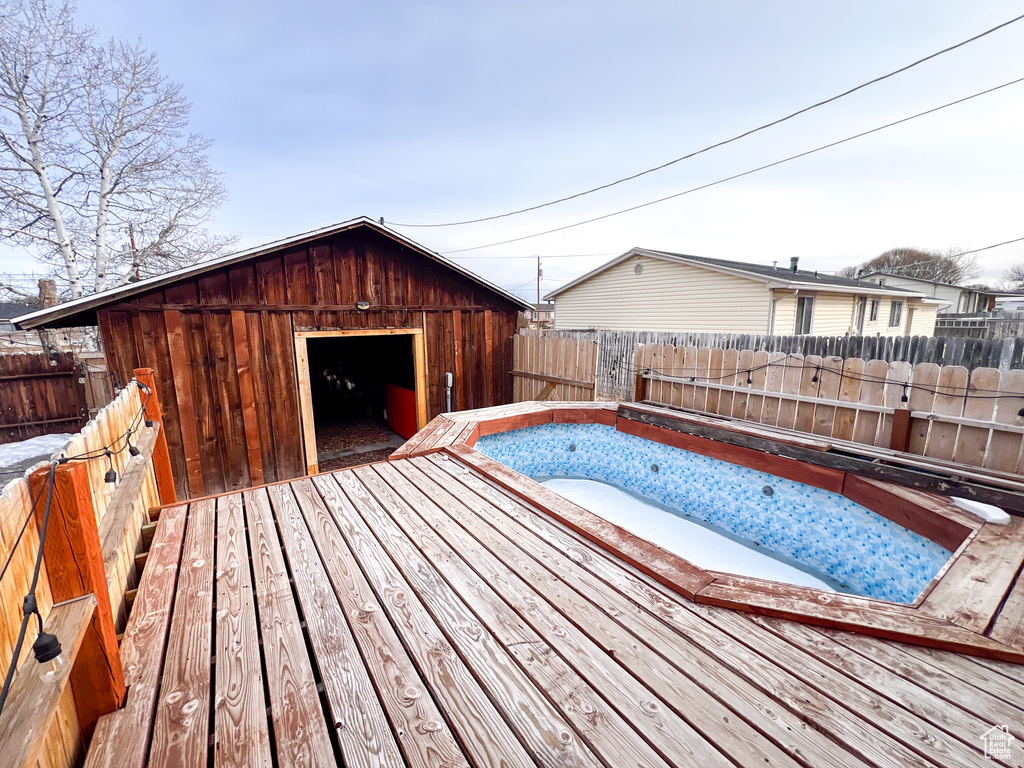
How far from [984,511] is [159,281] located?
26.2 feet

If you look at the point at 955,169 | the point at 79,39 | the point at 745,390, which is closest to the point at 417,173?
the point at 79,39

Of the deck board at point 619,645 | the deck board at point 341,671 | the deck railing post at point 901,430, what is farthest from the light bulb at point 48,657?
the deck railing post at point 901,430

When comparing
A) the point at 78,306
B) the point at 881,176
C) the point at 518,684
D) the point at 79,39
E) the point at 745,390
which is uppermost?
the point at 79,39

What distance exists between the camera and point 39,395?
794cm

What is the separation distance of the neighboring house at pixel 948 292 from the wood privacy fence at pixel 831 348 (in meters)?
25.1

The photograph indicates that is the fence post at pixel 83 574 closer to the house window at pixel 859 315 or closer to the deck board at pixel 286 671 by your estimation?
the deck board at pixel 286 671

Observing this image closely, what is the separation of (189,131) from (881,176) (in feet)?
75.0

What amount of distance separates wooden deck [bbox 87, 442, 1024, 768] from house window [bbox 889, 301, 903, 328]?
19.5 m

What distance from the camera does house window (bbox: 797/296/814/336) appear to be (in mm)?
12199

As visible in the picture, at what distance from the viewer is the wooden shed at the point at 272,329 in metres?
4.95

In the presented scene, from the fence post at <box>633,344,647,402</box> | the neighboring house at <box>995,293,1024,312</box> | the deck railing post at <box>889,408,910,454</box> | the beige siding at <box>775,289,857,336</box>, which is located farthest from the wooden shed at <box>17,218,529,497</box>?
the neighboring house at <box>995,293,1024,312</box>

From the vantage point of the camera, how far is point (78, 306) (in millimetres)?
4371

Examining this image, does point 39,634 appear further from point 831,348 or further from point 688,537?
point 831,348

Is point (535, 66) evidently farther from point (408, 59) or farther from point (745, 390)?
point (745, 390)
